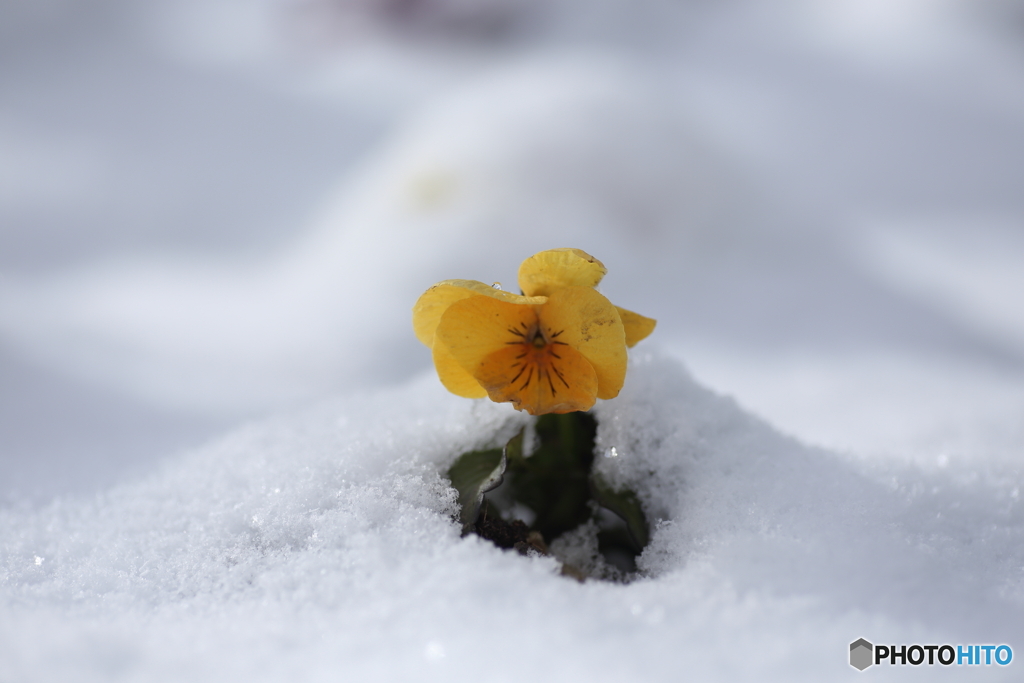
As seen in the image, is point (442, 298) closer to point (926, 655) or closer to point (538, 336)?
point (538, 336)

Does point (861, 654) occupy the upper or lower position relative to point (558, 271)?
lower

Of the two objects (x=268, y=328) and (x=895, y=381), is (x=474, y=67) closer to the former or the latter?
(x=268, y=328)

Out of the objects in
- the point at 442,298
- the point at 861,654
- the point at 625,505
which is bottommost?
the point at 861,654

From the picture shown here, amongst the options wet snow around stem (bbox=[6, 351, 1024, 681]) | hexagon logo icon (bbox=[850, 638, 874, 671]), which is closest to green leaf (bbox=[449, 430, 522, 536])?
wet snow around stem (bbox=[6, 351, 1024, 681])

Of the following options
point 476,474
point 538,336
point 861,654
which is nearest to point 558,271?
point 538,336

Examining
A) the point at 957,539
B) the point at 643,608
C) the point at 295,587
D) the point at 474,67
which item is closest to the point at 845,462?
the point at 957,539

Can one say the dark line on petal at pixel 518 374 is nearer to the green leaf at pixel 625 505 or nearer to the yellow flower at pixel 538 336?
the yellow flower at pixel 538 336
